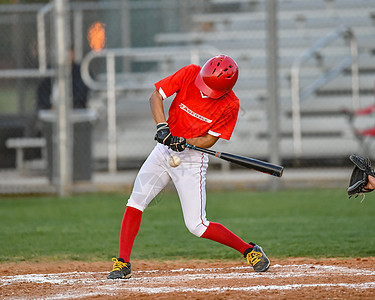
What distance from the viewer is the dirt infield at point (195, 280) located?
4.32 meters

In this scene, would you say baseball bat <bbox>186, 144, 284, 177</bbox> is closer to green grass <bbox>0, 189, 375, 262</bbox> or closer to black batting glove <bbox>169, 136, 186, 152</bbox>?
black batting glove <bbox>169, 136, 186, 152</bbox>

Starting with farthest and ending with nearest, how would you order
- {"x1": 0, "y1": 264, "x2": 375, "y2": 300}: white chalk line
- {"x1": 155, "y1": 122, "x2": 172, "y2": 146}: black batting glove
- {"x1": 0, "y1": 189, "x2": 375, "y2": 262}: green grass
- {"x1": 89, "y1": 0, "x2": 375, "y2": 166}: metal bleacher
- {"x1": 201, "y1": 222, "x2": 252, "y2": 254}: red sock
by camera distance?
→ 1. {"x1": 89, "y1": 0, "x2": 375, "y2": 166}: metal bleacher
2. {"x1": 0, "y1": 189, "x2": 375, "y2": 262}: green grass
3. {"x1": 201, "y1": 222, "x2": 252, "y2": 254}: red sock
4. {"x1": 155, "y1": 122, "x2": 172, "y2": 146}: black batting glove
5. {"x1": 0, "y1": 264, "x2": 375, "y2": 300}: white chalk line

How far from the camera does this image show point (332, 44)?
1421cm

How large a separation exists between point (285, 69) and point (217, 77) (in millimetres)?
9202

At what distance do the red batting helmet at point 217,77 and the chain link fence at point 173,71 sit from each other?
5.81m

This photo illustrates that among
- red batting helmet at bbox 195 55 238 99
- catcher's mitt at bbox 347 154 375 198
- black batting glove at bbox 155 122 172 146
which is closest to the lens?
black batting glove at bbox 155 122 172 146

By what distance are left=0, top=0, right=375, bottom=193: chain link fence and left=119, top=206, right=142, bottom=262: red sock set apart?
→ 5584 mm

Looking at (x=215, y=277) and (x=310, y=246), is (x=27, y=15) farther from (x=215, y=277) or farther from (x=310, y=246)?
(x=215, y=277)

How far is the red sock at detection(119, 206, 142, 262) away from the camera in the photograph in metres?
5.05

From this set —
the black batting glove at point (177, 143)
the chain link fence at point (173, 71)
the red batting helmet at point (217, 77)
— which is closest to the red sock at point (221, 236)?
the black batting glove at point (177, 143)

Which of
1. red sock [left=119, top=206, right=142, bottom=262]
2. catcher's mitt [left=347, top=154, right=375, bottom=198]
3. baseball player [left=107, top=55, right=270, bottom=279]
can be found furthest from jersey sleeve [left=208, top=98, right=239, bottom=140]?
catcher's mitt [left=347, top=154, right=375, bottom=198]

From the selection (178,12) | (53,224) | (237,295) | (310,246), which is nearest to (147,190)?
(237,295)

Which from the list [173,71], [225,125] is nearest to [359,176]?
[225,125]

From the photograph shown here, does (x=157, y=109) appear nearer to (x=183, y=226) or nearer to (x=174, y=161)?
(x=174, y=161)
